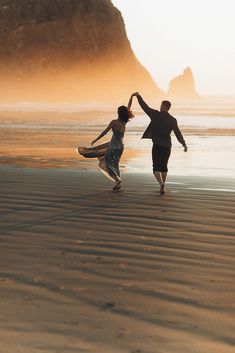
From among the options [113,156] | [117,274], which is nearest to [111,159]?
[113,156]

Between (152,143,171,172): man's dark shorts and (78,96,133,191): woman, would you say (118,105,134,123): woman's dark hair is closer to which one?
(78,96,133,191): woman

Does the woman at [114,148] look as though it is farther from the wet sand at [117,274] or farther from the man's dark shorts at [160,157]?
the wet sand at [117,274]

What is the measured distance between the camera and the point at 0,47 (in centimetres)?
19025

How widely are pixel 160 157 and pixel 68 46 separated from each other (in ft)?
603

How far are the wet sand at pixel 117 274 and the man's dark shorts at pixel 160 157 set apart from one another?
2.54 ft

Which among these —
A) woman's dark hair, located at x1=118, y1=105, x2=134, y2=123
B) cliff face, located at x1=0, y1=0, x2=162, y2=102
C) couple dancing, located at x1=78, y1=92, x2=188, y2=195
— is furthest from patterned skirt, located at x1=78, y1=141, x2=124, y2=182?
cliff face, located at x1=0, y1=0, x2=162, y2=102

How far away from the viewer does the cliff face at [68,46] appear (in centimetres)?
18725

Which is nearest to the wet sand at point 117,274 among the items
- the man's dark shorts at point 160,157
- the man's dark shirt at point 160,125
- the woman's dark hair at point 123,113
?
A: the man's dark shorts at point 160,157

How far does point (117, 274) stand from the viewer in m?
5.40

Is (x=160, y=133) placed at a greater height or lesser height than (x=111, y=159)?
greater

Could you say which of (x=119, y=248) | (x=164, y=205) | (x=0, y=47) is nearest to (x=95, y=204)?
(x=164, y=205)

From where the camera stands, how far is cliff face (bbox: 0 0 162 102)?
614 feet

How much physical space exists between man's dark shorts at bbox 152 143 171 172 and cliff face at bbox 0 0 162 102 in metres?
174

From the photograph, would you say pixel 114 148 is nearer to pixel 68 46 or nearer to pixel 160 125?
pixel 160 125
